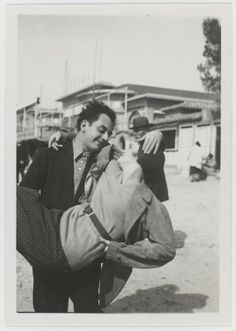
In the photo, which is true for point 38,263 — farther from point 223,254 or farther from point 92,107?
point 223,254

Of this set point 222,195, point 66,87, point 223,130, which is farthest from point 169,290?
point 66,87

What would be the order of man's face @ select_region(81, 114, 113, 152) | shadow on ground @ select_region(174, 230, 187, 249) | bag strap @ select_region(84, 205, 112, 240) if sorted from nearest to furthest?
1. bag strap @ select_region(84, 205, 112, 240)
2. man's face @ select_region(81, 114, 113, 152)
3. shadow on ground @ select_region(174, 230, 187, 249)

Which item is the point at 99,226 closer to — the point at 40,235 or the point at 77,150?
the point at 40,235

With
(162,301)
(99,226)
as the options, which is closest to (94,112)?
(99,226)

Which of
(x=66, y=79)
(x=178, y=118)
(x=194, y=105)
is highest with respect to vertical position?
(x=66, y=79)

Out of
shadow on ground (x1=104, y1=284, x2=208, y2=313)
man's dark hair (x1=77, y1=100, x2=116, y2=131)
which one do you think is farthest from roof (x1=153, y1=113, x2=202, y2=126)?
shadow on ground (x1=104, y1=284, x2=208, y2=313)

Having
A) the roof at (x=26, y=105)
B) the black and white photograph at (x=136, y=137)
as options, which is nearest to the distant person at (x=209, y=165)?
the black and white photograph at (x=136, y=137)

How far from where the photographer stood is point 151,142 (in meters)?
2.46

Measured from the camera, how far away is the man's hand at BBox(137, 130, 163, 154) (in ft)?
8.06

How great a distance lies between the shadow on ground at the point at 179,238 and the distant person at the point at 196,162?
0.40m

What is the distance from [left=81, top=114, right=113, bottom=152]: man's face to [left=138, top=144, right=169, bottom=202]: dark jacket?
0.84 feet

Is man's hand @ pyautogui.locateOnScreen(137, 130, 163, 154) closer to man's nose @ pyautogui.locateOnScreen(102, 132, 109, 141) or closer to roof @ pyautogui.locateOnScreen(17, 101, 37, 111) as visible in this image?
man's nose @ pyautogui.locateOnScreen(102, 132, 109, 141)

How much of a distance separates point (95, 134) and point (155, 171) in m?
0.47

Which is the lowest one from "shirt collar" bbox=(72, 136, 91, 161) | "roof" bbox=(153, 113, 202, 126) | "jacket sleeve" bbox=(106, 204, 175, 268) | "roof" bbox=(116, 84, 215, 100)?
"jacket sleeve" bbox=(106, 204, 175, 268)
